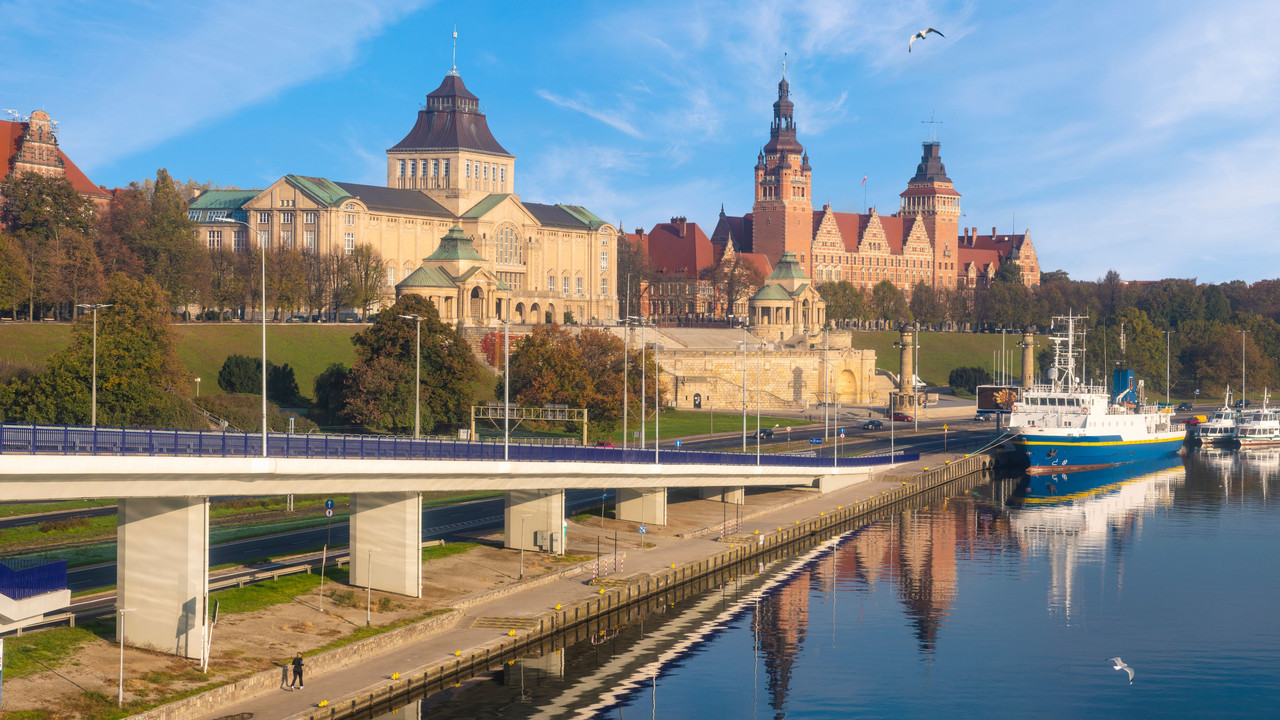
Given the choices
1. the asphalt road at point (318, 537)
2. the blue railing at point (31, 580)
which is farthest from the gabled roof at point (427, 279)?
the blue railing at point (31, 580)

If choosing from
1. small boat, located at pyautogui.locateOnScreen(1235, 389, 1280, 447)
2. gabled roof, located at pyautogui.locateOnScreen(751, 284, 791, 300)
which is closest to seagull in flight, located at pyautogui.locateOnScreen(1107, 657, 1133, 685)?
small boat, located at pyautogui.locateOnScreen(1235, 389, 1280, 447)

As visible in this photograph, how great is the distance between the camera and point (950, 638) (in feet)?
192

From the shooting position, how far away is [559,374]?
367ft

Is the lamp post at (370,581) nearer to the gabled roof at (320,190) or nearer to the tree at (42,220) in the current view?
the tree at (42,220)

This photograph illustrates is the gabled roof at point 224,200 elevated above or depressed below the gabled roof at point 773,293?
above

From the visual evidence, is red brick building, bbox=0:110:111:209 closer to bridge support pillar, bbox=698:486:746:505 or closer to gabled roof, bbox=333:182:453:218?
gabled roof, bbox=333:182:453:218

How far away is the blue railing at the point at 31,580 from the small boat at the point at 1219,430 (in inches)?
5864

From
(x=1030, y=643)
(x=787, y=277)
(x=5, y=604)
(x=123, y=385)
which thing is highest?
(x=787, y=277)

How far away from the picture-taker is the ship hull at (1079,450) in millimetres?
130500

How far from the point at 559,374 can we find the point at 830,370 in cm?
7259

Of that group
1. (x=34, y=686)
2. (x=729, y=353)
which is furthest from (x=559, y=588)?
(x=729, y=353)

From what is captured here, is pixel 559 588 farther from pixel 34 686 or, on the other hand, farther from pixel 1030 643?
pixel 34 686

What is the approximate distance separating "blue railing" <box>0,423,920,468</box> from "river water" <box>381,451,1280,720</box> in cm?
952

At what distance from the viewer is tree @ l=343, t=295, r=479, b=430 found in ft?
353
